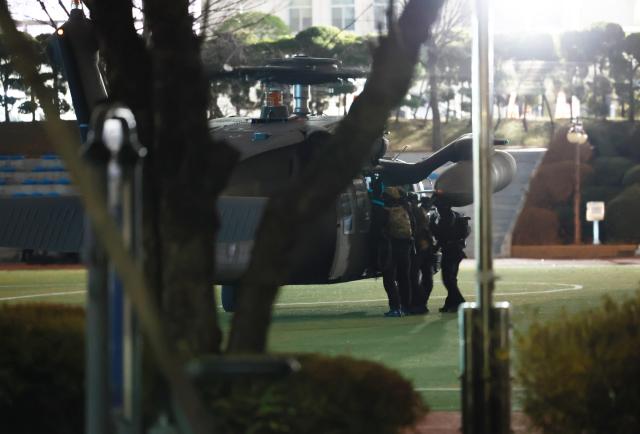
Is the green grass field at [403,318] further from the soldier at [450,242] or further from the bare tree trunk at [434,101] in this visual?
the bare tree trunk at [434,101]

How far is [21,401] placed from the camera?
7645 millimetres

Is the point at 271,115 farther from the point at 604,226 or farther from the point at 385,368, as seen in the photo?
the point at 604,226

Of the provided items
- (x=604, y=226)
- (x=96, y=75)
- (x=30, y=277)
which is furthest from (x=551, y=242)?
(x=96, y=75)

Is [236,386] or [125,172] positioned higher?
[125,172]

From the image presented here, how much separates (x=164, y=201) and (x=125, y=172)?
214 centimetres

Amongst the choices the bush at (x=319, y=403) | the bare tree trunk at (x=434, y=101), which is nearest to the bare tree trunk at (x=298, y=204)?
the bush at (x=319, y=403)

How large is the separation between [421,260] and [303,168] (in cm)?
290

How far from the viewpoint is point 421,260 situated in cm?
1889

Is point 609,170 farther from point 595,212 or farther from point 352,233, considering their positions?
point 352,233

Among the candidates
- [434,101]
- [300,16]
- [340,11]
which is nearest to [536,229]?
[434,101]

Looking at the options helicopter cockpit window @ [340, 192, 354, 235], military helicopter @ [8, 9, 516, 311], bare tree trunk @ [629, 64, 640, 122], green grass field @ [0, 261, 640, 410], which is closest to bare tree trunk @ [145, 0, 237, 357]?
green grass field @ [0, 261, 640, 410]

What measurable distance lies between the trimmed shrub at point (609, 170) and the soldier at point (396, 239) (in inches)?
1111

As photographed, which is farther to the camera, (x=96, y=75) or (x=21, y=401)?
(x=96, y=75)

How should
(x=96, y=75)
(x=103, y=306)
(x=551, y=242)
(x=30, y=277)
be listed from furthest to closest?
(x=551, y=242) < (x=30, y=277) < (x=96, y=75) < (x=103, y=306)
